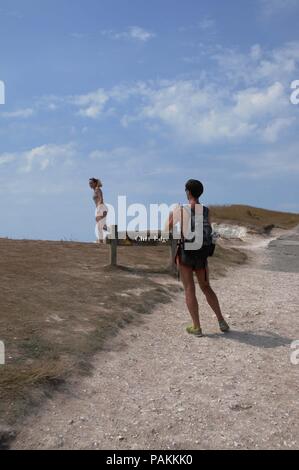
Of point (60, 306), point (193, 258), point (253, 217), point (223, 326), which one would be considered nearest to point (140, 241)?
point (60, 306)

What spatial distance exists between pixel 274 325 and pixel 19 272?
216 inches

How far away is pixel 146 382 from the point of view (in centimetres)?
582

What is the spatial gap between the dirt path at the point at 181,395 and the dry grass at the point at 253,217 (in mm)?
34218

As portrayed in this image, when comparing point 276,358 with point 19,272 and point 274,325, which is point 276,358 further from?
point 19,272

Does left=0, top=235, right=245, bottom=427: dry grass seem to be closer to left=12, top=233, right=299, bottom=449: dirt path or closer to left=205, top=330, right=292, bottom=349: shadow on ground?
left=12, top=233, right=299, bottom=449: dirt path

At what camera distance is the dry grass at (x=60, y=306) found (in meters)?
5.36

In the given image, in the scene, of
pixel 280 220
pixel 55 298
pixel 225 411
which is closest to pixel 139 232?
pixel 55 298

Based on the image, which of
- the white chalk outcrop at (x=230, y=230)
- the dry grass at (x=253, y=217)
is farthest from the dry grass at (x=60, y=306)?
the dry grass at (x=253, y=217)

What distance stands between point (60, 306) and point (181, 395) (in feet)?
11.1

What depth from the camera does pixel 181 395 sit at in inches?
215

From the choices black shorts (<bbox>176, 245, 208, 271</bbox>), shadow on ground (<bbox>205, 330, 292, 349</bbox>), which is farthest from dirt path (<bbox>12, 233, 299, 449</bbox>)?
black shorts (<bbox>176, 245, 208, 271</bbox>)

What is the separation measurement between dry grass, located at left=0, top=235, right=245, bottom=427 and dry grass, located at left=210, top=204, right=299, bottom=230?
2827cm

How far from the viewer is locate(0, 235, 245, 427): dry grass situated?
536cm

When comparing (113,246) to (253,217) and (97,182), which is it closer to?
(97,182)
